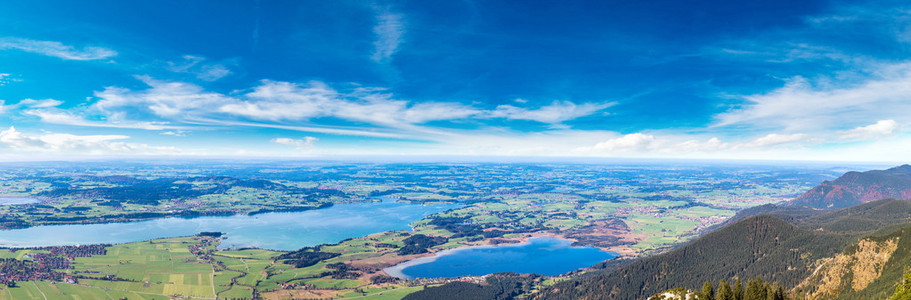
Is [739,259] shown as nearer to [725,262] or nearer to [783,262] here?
[725,262]

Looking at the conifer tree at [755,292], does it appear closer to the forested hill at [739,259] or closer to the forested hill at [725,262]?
the forested hill at [739,259]

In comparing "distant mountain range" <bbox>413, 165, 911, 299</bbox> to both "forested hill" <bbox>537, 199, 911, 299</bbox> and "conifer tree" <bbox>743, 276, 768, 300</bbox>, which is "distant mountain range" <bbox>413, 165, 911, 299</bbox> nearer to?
"forested hill" <bbox>537, 199, 911, 299</bbox>

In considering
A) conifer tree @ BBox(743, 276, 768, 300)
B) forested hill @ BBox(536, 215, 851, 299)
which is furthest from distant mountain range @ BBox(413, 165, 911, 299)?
conifer tree @ BBox(743, 276, 768, 300)

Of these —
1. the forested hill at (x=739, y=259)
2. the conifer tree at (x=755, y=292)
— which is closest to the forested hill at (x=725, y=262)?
the forested hill at (x=739, y=259)

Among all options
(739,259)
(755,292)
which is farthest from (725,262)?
(755,292)

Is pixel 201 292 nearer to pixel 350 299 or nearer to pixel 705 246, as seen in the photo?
pixel 350 299

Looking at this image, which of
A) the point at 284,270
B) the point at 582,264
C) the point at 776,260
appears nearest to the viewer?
the point at 776,260

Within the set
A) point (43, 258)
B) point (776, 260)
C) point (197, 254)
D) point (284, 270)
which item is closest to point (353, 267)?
point (284, 270)

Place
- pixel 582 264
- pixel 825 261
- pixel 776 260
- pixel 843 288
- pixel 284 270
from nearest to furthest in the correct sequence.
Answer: pixel 843 288
pixel 825 261
pixel 776 260
pixel 284 270
pixel 582 264
